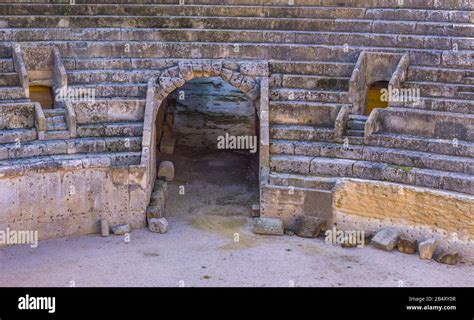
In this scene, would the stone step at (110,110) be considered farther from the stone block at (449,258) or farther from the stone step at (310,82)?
the stone block at (449,258)

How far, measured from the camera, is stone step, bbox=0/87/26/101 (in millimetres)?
16578

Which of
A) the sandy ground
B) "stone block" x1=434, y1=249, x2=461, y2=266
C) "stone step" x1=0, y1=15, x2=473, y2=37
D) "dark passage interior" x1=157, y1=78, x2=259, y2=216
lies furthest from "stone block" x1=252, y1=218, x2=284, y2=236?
"stone step" x1=0, y1=15, x2=473, y2=37

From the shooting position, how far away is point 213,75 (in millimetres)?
17672

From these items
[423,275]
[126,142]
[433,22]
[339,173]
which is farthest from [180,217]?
[433,22]

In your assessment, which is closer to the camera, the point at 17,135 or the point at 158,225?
the point at 158,225

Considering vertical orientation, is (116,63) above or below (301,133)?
above

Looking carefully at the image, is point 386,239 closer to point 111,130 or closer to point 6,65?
point 111,130

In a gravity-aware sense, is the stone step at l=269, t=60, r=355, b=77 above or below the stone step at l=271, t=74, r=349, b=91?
above

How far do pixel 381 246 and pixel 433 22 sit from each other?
255 inches

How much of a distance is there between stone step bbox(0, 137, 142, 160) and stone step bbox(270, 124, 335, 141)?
3003 millimetres

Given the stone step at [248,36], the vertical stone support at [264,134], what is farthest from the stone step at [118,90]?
the vertical stone support at [264,134]

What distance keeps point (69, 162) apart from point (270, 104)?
15.5 feet

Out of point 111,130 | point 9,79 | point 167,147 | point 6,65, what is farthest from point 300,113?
point 6,65

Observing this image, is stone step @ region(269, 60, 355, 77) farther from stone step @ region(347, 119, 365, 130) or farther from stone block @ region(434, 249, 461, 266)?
stone block @ region(434, 249, 461, 266)
